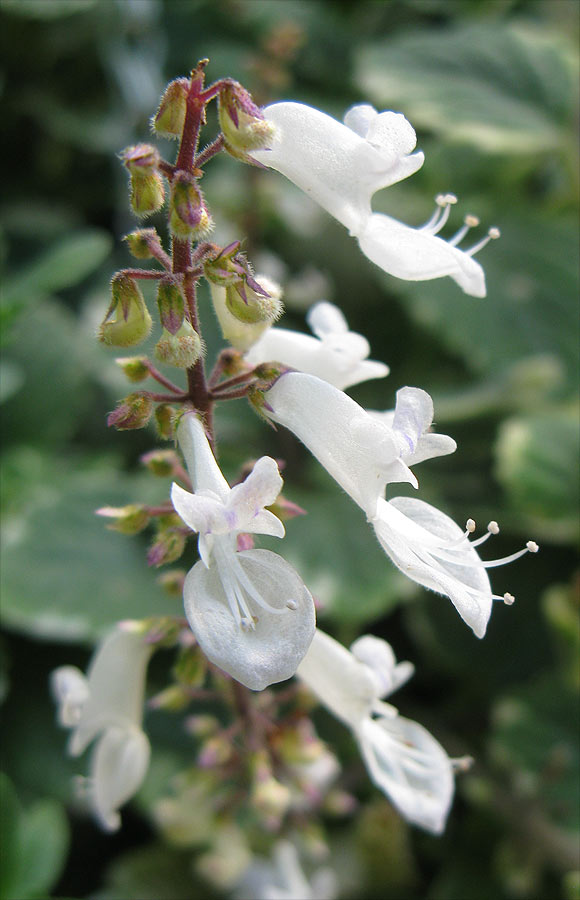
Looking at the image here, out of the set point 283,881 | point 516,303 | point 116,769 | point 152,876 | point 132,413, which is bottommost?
point 152,876

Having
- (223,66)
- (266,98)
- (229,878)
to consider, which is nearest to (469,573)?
(229,878)

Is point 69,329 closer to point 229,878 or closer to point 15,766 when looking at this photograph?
point 15,766

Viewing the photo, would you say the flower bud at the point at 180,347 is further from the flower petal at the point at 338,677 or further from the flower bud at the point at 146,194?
the flower petal at the point at 338,677

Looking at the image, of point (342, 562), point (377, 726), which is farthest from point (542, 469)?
point (377, 726)

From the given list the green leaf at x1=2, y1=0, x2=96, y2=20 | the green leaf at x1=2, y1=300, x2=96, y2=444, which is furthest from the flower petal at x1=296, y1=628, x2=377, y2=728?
the green leaf at x1=2, y1=0, x2=96, y2=20

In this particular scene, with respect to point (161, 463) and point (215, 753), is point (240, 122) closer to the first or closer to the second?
point (161, 463)
